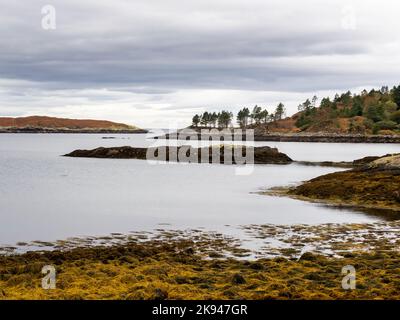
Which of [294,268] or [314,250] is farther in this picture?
[314,250]

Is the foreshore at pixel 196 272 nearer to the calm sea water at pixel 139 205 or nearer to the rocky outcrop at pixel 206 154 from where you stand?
the calm sea water at pixel 139 205

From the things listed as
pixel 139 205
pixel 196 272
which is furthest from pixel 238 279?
pixel 139 205

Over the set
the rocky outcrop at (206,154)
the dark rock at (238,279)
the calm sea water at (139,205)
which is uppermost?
the rocky outcrop at (206,154)

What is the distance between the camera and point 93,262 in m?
19.5

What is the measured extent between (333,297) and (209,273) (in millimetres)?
4541

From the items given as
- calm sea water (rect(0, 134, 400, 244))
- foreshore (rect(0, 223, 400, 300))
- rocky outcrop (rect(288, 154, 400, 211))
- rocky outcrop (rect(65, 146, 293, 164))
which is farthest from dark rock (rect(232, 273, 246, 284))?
rocky outcrop (rect(65, 146, 293, 164))

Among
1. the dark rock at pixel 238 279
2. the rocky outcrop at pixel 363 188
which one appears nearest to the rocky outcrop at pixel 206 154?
the rocky outcrop at pixel 363 188

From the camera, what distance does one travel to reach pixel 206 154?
9556 centimetres

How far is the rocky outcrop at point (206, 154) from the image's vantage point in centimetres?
9063
